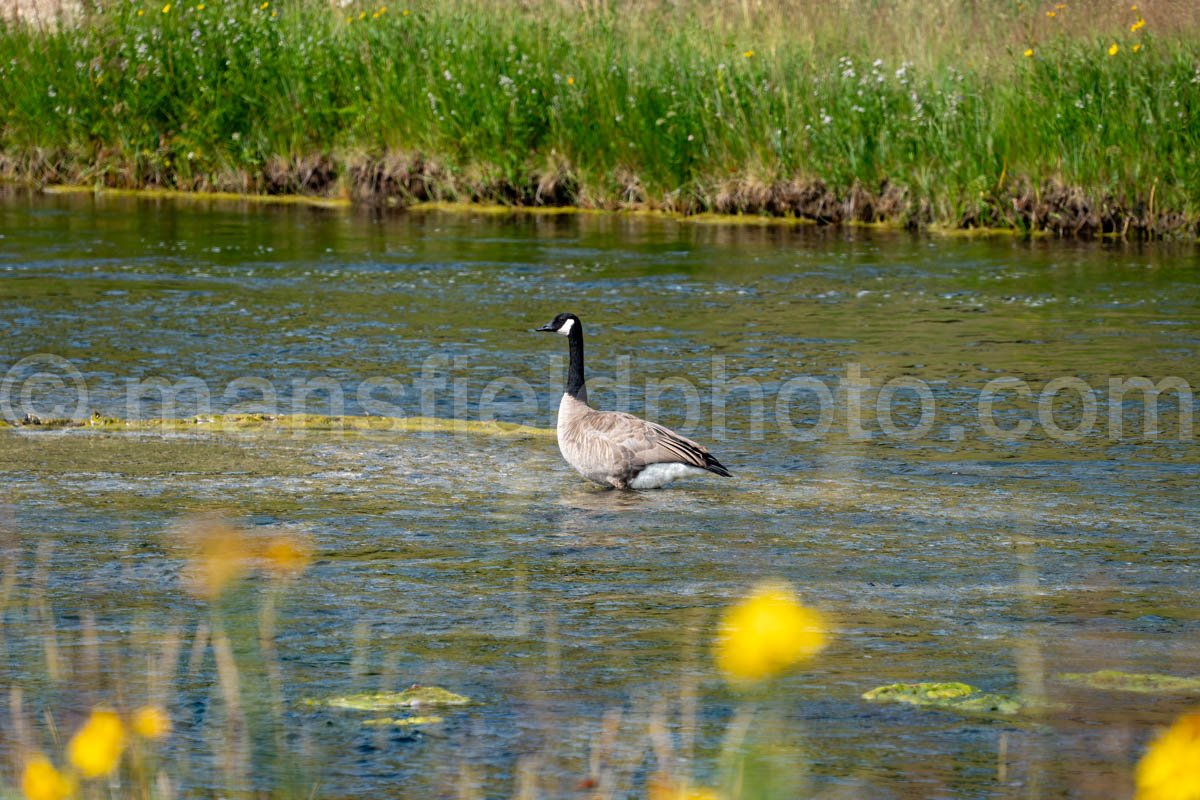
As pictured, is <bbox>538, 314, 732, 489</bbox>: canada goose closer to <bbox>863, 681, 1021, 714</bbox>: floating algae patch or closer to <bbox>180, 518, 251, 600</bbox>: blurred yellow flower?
<bbox>180, 518, 251, 600</bbox>: blurred yellow flower

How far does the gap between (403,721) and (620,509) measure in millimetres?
3084

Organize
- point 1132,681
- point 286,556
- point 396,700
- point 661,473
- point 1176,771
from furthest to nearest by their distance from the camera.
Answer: point 661,473, point 286,556, point 1132,681, point 396,700, point 1176,771

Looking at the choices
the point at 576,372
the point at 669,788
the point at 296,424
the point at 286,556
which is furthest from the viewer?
the point at 296,424

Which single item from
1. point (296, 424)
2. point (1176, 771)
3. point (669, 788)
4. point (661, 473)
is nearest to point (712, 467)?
point (661, 473)

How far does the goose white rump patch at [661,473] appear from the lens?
8242 mm

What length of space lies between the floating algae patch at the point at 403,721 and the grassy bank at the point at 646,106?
40.7 feet

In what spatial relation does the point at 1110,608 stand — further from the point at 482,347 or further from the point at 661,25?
the point at 661,25

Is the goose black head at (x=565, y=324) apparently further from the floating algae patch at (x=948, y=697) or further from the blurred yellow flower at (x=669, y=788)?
the blurred yellow flower at (x=669, y=788)

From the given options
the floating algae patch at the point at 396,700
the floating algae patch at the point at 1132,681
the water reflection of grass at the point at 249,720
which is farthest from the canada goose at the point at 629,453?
the floating algae patch at the point at 396,700

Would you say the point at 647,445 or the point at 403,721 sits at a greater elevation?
the point at 647,445

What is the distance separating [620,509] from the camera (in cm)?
812

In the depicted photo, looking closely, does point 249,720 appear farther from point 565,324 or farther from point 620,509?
point 565,324

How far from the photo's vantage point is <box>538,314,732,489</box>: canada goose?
816 cm

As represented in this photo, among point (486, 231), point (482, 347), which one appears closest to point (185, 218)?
point (486, 231)
